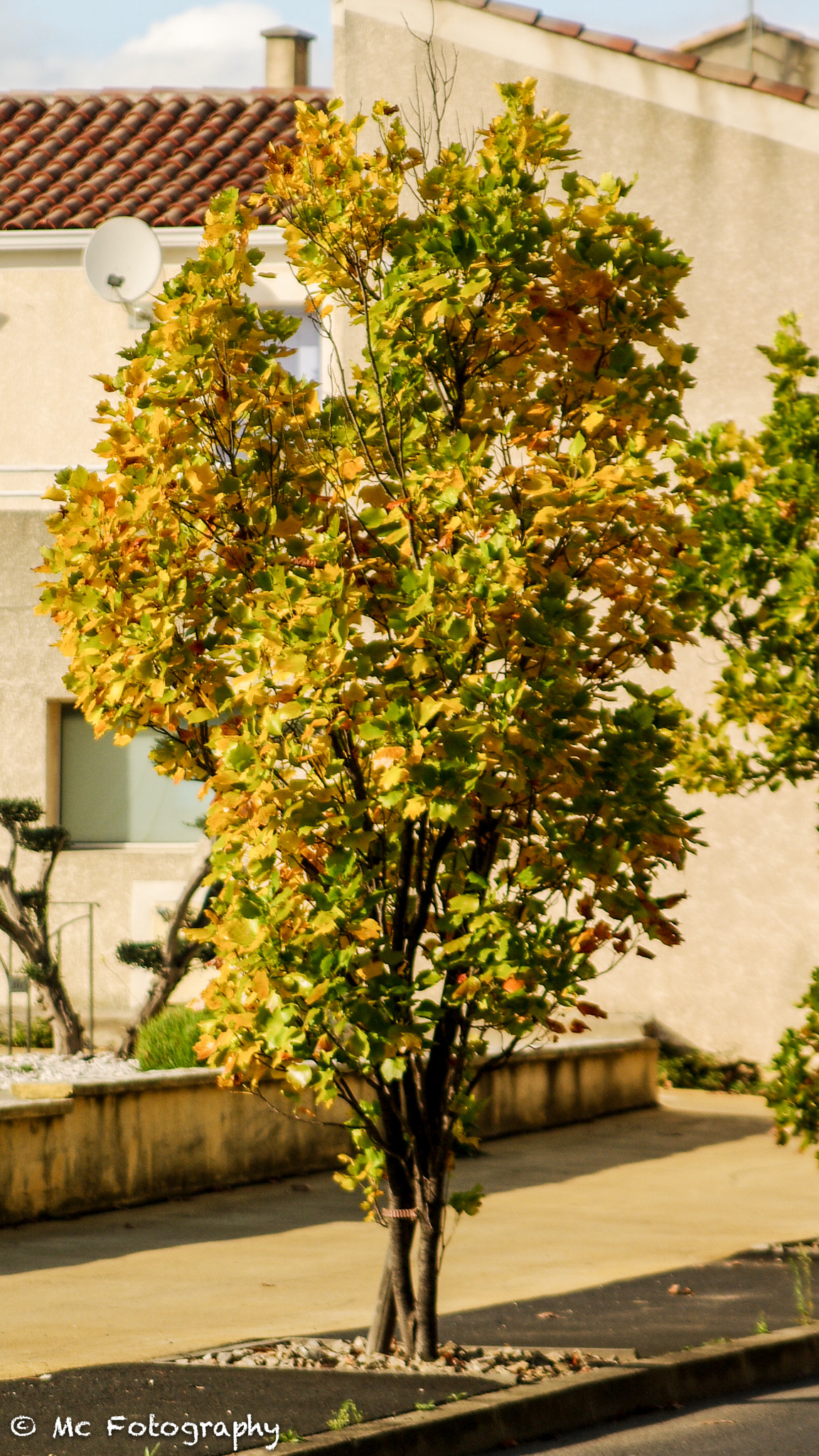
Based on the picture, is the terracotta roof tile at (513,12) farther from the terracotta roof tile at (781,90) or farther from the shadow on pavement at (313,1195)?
the shadow on pavement at (313,1195)

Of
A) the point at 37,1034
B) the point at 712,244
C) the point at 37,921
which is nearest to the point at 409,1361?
the point at 37,921

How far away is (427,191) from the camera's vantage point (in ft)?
19.4

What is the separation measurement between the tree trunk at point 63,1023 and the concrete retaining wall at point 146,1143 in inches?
82.5

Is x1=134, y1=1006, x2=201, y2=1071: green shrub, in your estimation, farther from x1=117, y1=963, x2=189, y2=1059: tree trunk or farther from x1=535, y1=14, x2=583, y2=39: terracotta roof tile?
x1=535, y1=14, x2=583, y2=39: terracotta roof tile

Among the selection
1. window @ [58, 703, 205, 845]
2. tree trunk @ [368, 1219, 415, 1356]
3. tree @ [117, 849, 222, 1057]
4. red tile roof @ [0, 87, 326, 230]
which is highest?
red tile roof @ [0, 87, 326, 230]

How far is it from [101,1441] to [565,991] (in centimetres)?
200

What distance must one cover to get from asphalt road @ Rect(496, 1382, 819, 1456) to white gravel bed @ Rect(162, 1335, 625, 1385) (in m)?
0.29

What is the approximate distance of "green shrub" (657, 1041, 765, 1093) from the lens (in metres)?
15.0

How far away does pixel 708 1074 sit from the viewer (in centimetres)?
1518

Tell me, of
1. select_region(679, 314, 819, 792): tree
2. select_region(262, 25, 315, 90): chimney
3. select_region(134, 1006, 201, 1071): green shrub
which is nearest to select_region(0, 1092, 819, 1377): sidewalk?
select_region(134, 1006, 201, 1071): green shrub

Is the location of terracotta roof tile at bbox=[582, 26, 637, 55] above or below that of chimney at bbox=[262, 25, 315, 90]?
below

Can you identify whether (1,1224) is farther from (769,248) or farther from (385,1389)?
(769,248)

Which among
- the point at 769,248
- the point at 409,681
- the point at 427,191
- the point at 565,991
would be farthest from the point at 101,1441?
the point at 769,248

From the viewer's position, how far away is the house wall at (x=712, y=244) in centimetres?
1527
